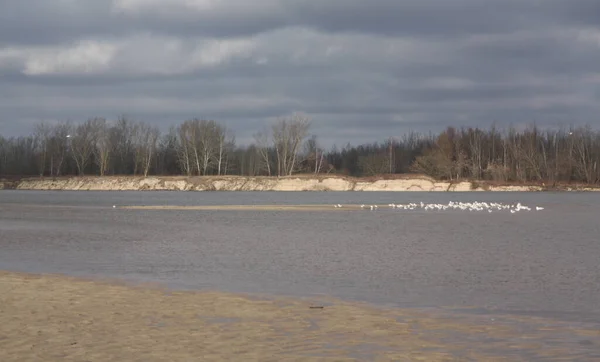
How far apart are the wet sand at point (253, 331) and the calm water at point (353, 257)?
72.5 inches

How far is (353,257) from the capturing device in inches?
1020

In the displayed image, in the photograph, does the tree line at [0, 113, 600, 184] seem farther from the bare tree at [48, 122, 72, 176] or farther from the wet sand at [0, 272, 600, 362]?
the wet sand at [0, 272, 600, 362]

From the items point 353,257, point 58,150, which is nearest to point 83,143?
point 58,150

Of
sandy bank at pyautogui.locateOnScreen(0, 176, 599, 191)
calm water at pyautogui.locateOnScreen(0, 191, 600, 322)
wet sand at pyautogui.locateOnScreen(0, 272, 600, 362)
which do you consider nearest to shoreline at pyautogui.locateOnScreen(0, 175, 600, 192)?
sandy bank at pyautogui.locateOnScreen(0, 176, 599, 191)

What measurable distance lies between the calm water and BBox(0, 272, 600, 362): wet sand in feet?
6.04

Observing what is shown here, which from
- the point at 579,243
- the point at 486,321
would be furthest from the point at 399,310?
the point at 579,243

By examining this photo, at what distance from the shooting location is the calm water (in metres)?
17.9

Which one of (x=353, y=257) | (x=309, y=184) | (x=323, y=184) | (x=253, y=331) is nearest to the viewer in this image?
(x=253, y=331)

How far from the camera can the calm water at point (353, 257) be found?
1786cm

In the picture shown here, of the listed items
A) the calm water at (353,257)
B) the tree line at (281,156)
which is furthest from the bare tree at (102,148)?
the calm water at (353,257)

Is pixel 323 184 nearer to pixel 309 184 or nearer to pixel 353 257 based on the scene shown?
pixel 309 184

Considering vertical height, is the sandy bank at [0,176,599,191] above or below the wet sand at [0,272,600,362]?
above

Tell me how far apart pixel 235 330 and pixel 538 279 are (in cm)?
1029

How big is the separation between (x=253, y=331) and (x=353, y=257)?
13.3m
